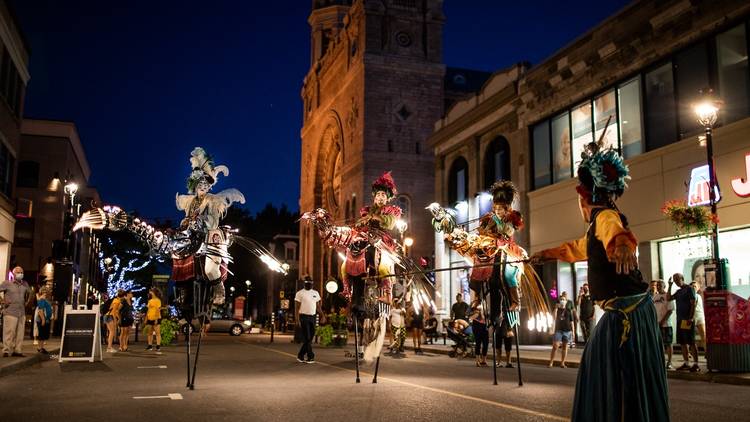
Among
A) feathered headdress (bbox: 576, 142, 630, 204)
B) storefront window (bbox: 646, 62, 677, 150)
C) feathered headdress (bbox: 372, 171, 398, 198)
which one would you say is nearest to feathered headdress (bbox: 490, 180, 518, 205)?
feathered headdress (bbox: 372, 171, 398, 198)

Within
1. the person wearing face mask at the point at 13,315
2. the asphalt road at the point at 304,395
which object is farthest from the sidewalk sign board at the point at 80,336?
the asphalt road at the point at 304,395

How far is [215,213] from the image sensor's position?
11.2m

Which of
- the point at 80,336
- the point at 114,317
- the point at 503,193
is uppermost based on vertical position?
the point at 503,193

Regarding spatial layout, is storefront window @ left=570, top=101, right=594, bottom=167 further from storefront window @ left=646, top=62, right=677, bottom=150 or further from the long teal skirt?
the long teal skirt

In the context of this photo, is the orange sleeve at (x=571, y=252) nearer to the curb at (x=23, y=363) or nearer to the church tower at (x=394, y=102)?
→ the curb at (x=23, y=363)

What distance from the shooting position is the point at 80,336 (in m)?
15.9

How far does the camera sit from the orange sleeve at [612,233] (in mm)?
5133

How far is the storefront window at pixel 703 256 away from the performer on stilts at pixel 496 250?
9438 mm

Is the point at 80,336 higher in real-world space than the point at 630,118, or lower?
lower

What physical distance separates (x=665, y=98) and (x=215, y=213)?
16.0m

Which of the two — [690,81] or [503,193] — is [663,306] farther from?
[690,81]

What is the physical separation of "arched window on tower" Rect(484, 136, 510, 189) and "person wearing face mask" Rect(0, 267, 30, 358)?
2059 centimetres

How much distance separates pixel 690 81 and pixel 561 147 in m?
6.82

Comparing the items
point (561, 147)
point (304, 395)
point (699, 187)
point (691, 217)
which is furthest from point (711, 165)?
point (561, 147)
